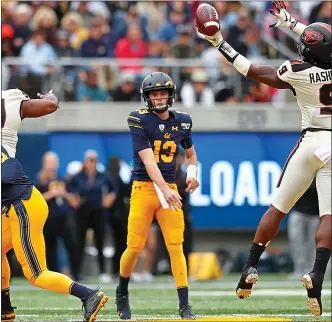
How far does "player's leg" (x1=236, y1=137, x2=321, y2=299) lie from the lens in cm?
760

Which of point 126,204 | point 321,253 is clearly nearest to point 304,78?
point 321,253

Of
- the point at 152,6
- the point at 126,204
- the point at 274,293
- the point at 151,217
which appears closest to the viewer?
the point at 151,217

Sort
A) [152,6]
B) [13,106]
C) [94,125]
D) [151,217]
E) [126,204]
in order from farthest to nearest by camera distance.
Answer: [152,6] < [94,125] < [126,204] < [151,217] < [13,106]

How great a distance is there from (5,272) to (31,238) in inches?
23.1

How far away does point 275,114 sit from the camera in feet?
54.2

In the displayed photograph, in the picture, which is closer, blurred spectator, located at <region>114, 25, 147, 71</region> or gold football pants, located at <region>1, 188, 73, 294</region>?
gold football pants, located at <region>1, 188, 73, 294</region>

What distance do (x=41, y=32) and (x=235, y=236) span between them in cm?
449

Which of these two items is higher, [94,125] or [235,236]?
[94,125]

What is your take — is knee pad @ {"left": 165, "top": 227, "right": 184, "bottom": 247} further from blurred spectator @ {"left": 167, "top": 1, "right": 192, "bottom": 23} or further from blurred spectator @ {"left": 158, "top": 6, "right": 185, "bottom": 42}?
blurred spectator @ {"left": 167, "top": 1, "right": 192, "bottom": 23}

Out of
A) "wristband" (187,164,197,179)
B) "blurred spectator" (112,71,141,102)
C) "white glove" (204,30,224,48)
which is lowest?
"wristband" (187,164,197,179)

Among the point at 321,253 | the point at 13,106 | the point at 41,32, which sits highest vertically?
the point at 41,32

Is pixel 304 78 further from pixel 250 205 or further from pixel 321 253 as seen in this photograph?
pixel 250 205

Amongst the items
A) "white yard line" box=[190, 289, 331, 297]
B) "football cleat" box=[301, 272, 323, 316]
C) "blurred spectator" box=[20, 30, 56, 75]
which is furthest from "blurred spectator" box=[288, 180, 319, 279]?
"football cleat" box=[301, 272, 323, 316]

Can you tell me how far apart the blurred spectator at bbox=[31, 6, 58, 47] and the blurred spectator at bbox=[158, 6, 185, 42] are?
69.6 inches
